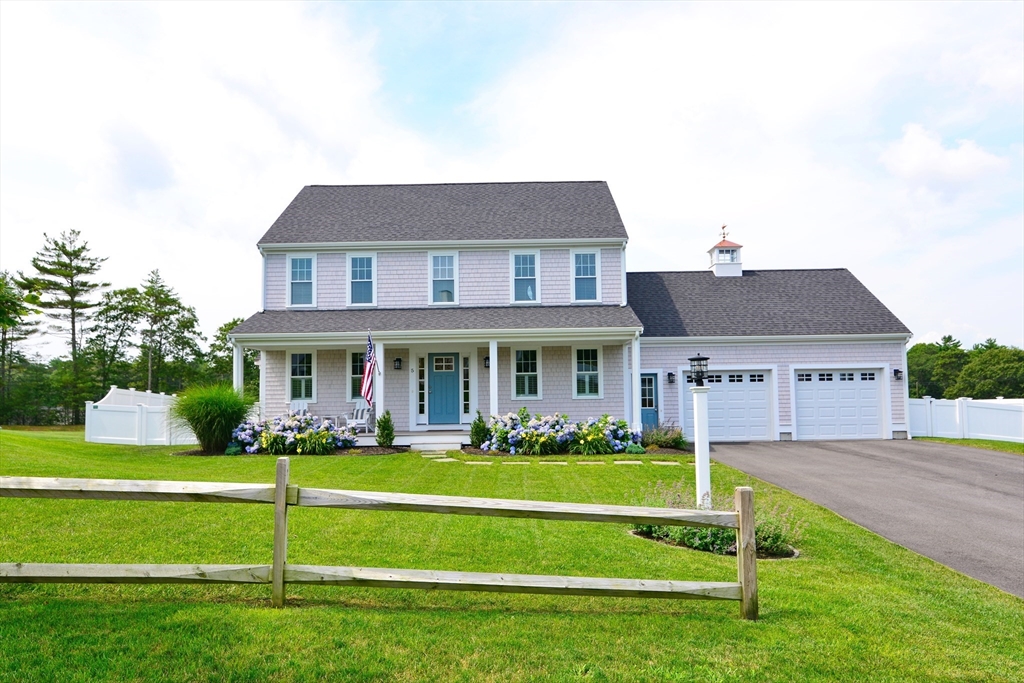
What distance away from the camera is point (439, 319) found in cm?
1734

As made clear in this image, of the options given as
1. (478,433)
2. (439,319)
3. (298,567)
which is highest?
(439,319)

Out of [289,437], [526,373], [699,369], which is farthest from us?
[526,373]

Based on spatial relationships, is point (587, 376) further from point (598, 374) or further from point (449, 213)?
point (449, 213)

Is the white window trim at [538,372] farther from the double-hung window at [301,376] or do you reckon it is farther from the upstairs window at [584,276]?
the double-hung window at [301,376]

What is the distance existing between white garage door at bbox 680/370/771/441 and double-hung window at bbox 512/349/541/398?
459 centimetres

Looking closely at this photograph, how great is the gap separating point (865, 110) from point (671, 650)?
46.8 feet

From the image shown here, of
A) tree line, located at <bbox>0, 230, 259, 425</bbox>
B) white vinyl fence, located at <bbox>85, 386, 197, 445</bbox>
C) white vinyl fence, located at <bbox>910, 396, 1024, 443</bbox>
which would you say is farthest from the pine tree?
white vinyl fence, located at <bbox>910, 396, 1024, 443</bbox>

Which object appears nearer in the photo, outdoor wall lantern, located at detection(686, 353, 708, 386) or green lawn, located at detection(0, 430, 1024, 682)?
green lawn, located at detection(0, 430, 1024, 682)

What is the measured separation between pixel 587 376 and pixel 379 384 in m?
5.90

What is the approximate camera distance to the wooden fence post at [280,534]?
4.19m

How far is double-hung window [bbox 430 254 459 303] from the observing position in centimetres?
1845

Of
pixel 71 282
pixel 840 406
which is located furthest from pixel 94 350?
pixel 840 406

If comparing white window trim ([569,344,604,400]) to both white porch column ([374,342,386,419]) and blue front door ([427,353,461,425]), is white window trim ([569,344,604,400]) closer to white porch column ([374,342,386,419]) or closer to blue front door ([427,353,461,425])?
blue front door ([427,353,461,425])

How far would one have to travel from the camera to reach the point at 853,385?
19.1 m
